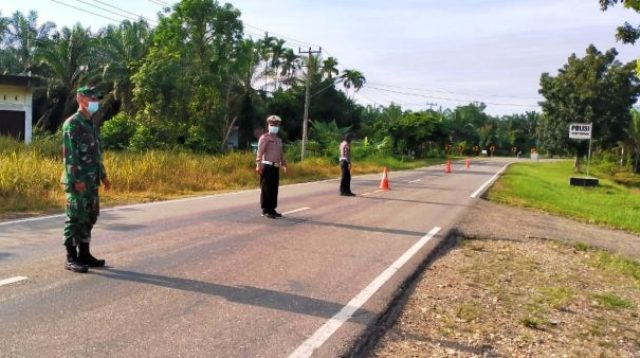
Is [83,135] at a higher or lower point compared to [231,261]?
higher

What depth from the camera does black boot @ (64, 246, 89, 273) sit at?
6203 millimetres

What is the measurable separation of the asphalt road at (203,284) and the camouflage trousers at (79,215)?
0.37 meters

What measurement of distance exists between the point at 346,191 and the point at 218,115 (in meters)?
20.6

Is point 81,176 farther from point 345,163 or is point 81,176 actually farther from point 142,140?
point 142,140

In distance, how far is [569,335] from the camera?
17.1ft

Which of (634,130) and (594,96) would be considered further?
(634,130)

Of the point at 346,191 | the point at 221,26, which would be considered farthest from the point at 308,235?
the point at 221,26

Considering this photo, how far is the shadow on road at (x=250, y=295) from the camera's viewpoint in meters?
5.39

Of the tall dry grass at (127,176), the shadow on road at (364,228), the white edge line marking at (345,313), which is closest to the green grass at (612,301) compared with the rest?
the white edge line marking at (345,313)

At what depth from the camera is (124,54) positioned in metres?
39.9

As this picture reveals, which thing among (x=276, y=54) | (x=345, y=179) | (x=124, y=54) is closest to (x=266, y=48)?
(x=276, y=54)

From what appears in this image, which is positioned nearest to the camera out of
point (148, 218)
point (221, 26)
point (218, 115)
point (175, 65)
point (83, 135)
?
point (83, 135)

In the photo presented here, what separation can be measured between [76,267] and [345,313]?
290cm

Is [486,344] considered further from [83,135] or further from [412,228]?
[412,228]
